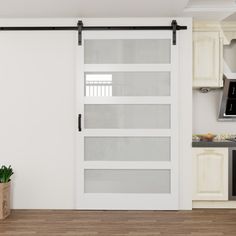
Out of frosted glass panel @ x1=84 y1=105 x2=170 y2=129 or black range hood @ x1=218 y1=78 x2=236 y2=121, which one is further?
black range hood @ x1=218 y1=78 x2=236 y2=121

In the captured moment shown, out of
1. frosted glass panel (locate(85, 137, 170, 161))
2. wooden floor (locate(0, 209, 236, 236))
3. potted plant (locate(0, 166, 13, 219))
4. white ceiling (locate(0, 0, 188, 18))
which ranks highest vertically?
white ceiling (locate(0, 0, 188, 18))

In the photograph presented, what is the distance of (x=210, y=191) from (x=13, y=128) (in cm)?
257

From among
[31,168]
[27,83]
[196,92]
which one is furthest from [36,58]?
[196,92]

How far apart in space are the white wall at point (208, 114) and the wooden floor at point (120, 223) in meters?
1.13

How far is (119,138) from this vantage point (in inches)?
193

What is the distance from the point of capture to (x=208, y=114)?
539 centimetres

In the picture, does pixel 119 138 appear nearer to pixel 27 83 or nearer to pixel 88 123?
pixel 88 123

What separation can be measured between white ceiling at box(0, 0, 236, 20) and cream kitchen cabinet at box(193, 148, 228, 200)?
1659 millimetres

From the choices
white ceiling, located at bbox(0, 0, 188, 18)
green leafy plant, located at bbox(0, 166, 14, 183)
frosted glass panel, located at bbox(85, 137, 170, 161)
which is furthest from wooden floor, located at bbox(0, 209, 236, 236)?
white ceiling, located at bbox(0, 0, 188, 18)

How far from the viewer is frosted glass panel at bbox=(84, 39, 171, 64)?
4898mm

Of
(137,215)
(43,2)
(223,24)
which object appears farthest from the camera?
(223,24)

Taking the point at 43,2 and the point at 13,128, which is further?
the point at 13,128

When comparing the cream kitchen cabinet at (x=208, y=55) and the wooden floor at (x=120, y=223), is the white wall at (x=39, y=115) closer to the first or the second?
the wooden floor at (x=120, y=223)

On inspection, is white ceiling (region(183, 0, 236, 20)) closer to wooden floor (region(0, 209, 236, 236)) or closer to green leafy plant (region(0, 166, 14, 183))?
wooden floor (region(0, 209, 236, 236))
